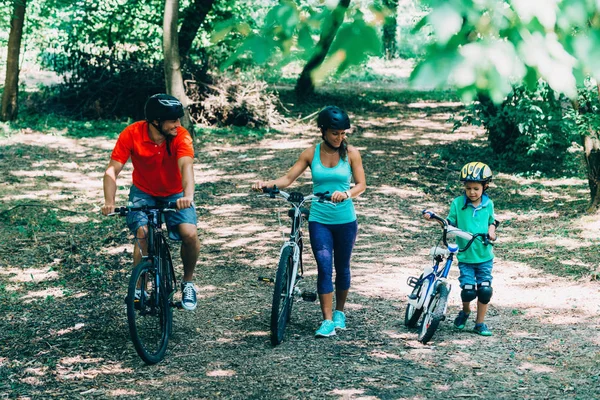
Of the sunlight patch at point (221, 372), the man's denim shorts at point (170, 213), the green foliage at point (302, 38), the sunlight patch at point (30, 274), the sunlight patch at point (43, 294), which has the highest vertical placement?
the green foliage at point (302, 38)

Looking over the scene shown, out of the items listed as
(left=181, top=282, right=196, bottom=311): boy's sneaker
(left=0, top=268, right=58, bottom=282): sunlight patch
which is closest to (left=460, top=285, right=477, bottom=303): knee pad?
(left=181, top=282, right=196, bottom=311): boy's sneaker

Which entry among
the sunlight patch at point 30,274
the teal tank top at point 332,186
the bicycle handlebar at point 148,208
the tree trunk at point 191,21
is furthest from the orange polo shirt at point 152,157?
the tree trunk at point 191,21

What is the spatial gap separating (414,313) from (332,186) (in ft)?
4.69

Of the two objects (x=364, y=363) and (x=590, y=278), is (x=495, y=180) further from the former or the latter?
(x=364, y=363)

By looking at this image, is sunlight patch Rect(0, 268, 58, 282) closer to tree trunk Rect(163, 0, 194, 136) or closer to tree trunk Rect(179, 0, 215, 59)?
tree trunk Rect(163, 0, 194, 136)

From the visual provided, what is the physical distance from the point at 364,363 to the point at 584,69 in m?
→ 3.65

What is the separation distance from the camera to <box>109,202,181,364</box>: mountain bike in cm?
504

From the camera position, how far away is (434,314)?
5.68 m

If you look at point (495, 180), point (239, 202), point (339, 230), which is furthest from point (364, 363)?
point (495, 180)

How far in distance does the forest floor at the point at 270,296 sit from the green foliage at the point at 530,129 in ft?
1.92

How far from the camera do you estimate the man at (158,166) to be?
17.5ft

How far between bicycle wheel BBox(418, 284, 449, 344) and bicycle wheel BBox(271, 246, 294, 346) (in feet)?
3.87

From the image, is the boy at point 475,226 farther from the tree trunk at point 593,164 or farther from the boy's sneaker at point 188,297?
the tree trunk at point 593,164

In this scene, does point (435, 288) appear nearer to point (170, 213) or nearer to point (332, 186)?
point (332, 186)
